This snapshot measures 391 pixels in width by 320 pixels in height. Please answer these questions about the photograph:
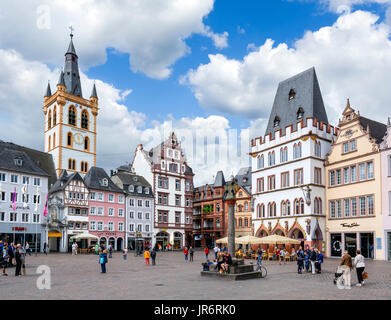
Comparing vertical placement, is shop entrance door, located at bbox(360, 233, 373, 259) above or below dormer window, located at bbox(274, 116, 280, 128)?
below

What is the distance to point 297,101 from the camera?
54500 mm

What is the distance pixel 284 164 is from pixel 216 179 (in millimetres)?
34407

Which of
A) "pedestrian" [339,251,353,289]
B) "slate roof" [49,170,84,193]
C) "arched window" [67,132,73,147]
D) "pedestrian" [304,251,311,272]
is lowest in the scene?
"pedestrian" [304,251,311,272]

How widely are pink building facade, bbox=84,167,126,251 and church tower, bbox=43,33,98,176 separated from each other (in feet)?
37.8

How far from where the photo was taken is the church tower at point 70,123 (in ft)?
258

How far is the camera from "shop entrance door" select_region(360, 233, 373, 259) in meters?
43.2

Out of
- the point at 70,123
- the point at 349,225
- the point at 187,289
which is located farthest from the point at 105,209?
the point at 187,289

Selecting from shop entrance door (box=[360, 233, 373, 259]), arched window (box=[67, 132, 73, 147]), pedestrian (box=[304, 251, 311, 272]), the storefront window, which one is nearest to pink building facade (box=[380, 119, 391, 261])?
shop entrance door (box=[360, 233, 373, 259])

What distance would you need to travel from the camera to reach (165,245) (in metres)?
74.4

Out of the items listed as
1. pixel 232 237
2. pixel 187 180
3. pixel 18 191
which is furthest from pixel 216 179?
pixel 232 237

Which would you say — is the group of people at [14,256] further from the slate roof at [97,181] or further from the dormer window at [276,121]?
the dormer window at [276,121]

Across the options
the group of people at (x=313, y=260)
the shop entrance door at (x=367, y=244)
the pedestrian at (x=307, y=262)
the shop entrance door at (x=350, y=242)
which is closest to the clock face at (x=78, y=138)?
the shop entrance door at (x=350, y=242)

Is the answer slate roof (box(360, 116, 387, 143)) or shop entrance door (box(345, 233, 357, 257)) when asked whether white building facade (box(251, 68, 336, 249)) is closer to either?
shop entrance door (box(345, 233, 357, 257))
